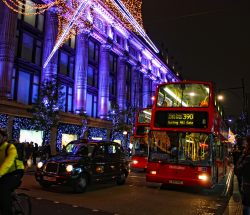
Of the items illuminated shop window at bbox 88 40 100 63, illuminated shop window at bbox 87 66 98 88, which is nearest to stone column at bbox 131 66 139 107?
illuminated shop window at bbox 88 40 100 63

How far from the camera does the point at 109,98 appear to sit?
4888cm

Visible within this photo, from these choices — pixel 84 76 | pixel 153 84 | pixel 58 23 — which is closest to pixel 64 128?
pixel 84 76

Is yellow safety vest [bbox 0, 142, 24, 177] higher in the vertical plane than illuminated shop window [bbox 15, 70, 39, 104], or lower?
lower

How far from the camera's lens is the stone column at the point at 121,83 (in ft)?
168

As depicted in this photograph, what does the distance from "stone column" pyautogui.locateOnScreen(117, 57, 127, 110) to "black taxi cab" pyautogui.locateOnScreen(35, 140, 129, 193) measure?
116 feet

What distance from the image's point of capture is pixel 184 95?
1486 centimetres

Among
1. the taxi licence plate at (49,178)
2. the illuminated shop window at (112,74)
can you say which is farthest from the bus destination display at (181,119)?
the illuminated shop window at (112,74)

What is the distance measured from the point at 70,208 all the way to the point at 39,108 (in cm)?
1969

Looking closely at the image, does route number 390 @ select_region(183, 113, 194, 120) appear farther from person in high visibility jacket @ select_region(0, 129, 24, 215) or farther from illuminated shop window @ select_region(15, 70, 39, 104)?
illuminated shop window @ select_region(15, 70, 39, 104)

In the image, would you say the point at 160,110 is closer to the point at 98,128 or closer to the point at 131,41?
the point at 98,128

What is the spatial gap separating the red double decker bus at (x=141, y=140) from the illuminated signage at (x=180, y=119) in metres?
9.33

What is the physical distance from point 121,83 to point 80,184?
39.2m

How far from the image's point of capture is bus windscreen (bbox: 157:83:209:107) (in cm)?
1448

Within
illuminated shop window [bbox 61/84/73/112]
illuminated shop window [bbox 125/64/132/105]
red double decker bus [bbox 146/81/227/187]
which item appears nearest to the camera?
red double decker bus [bbox 146/81/227/187]
